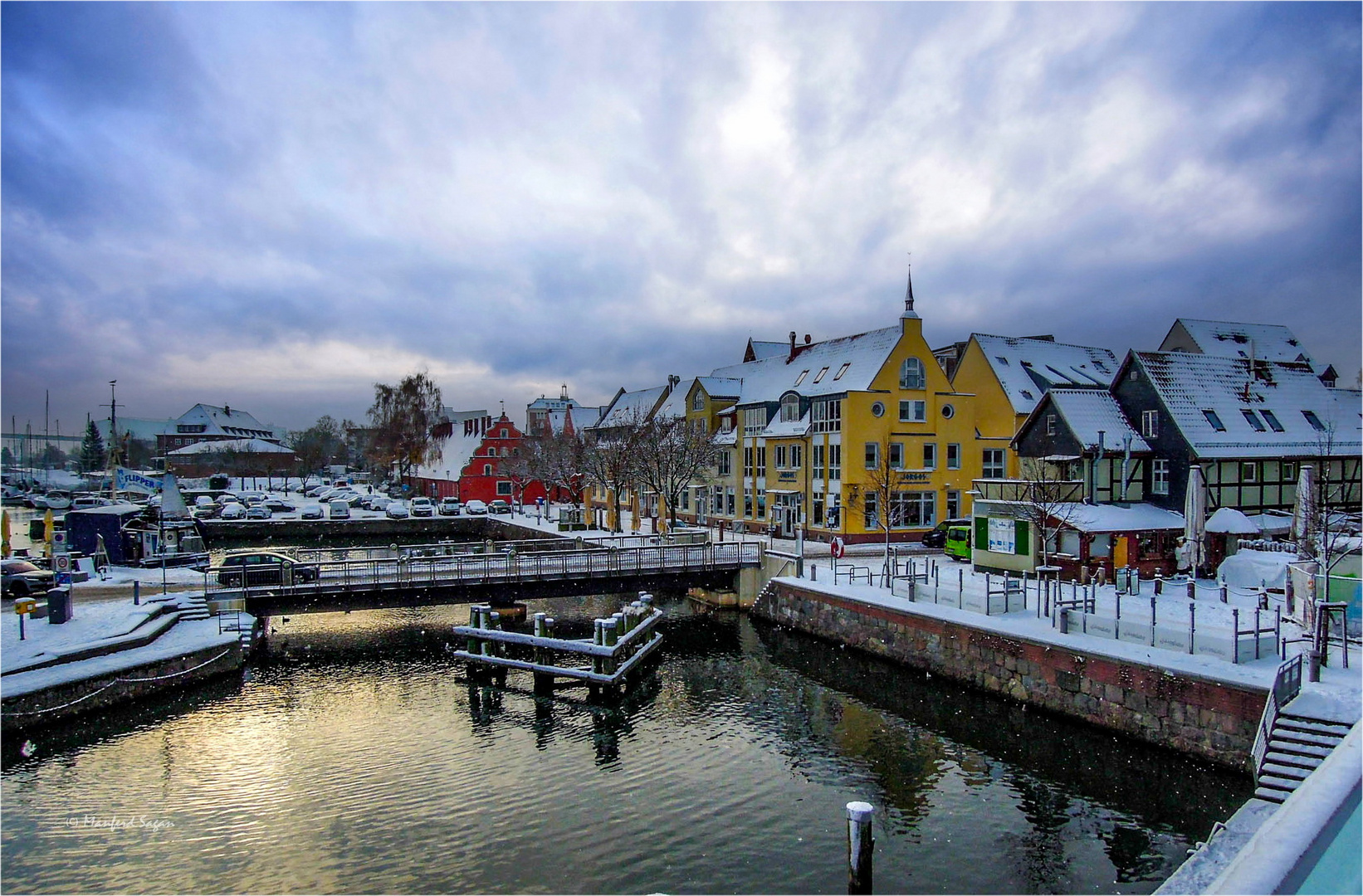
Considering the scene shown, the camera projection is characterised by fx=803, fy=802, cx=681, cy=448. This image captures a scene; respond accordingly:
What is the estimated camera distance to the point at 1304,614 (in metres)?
19.2

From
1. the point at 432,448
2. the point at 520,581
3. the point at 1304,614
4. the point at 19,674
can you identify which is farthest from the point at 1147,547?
the point at 432,448

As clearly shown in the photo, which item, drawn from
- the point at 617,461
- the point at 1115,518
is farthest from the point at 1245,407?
the point at 617,461

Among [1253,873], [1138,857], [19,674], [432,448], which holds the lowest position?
[1138,857]

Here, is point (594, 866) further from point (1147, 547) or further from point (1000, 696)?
point (1147, 547)

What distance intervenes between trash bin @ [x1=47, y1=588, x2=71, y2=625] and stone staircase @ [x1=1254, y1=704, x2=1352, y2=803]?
1132 inches

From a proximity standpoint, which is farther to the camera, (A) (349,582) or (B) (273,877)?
(A) (349,582)

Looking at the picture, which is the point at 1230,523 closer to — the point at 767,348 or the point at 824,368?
the point at 824,368

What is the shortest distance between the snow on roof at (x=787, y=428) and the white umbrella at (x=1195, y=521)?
20.0 meters

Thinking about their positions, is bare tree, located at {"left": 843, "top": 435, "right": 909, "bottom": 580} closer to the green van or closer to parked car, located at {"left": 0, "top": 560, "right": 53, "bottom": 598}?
the green van

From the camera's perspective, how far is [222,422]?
160625mm

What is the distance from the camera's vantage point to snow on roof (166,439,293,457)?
4728 inches

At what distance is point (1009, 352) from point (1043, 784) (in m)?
37.1

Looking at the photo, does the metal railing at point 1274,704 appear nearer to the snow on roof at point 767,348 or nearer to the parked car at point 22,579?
the parked car at point 22,579

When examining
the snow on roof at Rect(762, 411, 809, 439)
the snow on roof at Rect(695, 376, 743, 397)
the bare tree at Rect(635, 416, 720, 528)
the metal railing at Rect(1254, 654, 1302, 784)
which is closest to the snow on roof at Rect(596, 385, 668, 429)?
the snow on roof at Rect(695, 376, 743, 397)
